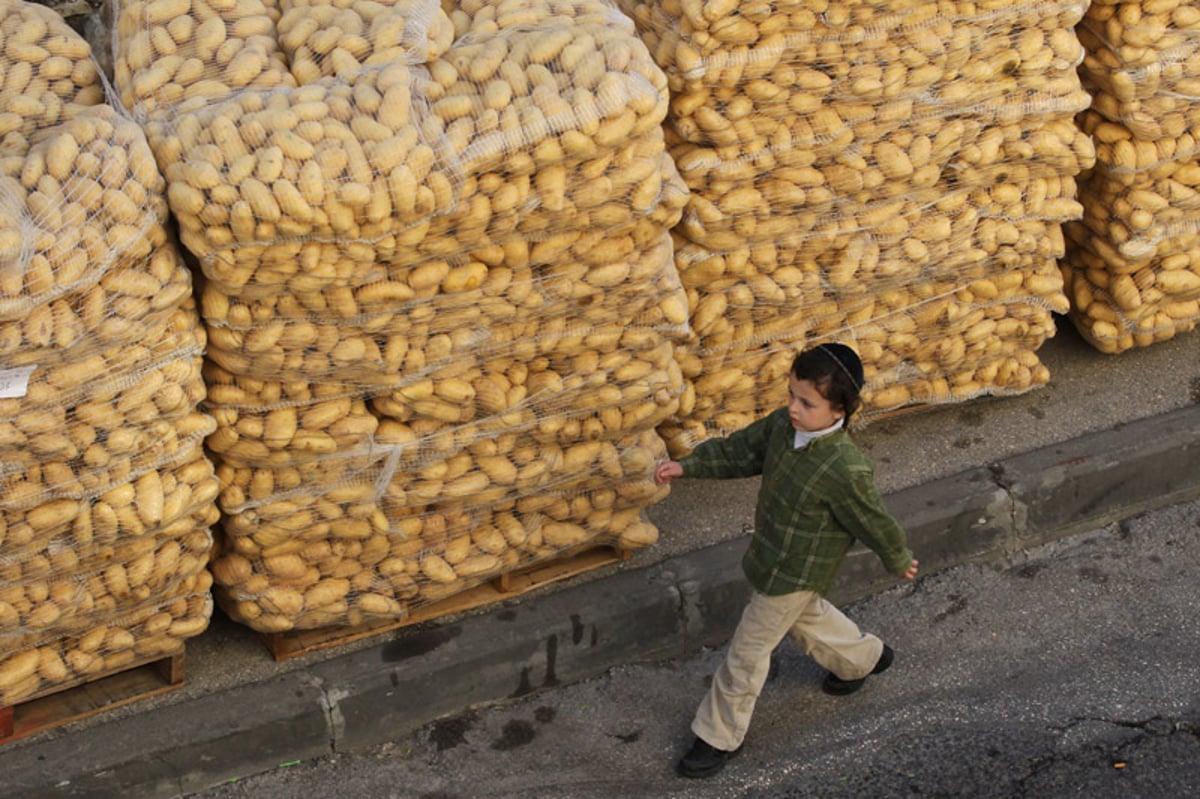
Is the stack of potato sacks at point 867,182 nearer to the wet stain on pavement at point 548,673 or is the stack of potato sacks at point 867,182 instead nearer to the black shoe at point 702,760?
the wet stain on pavement at point 548,673

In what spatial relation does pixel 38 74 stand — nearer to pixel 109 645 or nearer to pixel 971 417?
pixel 109 645

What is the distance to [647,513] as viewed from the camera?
580 cm

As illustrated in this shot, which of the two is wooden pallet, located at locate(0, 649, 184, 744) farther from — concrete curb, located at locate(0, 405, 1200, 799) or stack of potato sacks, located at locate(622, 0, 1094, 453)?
stack of potato sacks, located at locate(622, 0, 1094, 453)

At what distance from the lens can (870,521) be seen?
448 centimetres

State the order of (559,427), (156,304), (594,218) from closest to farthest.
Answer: (156,304)
(594,218)
(559,427)

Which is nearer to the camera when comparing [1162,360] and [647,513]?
A: [647,513]

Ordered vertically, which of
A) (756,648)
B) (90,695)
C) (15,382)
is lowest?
(90,695)

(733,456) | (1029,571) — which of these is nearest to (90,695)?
(733,456)

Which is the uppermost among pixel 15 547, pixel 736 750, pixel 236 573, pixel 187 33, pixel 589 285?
pixel 187 33

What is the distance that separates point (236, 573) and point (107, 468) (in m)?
0.68

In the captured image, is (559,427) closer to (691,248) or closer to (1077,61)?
(691,248)

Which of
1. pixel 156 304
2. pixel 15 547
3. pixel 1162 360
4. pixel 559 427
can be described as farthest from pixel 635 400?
pixel 1162 360

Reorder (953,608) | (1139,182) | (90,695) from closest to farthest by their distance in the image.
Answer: (90,695), (953,608), (1139,182)

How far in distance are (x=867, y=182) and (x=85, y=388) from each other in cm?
253
